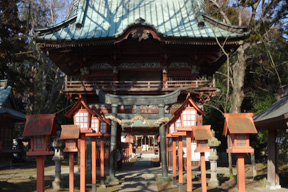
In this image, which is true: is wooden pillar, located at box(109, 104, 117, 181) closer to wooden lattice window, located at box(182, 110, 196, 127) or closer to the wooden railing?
the wooden railing

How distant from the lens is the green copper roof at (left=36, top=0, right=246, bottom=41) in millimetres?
16453

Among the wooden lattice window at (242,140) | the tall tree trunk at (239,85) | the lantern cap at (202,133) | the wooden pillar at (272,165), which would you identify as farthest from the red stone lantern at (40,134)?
the tall tree trunk at (239,85)

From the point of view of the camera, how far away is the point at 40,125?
8344mm

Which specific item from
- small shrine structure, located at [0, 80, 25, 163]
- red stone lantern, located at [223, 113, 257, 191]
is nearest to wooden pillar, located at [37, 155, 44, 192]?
red stone lantern, located at [223, 113, 257, 191]

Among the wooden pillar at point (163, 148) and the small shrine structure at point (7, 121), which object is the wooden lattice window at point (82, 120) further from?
the small shrine structure at point (7, 121)

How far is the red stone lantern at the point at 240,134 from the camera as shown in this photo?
8.03 m

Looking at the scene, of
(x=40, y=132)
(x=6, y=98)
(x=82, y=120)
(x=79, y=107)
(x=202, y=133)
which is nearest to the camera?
(x=40, y=132)

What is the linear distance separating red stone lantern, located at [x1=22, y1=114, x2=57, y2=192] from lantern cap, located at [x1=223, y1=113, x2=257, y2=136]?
5.06m

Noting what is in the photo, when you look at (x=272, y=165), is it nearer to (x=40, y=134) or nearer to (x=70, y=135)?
(x=70, y=135)

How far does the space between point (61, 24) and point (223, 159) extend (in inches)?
1003

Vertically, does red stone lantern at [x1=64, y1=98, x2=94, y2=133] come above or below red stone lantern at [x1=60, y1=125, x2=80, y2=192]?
above

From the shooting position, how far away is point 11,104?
28.4m

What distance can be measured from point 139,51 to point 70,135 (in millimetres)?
9153

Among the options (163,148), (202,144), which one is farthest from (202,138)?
(163,148)
